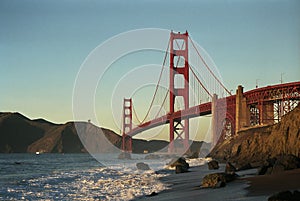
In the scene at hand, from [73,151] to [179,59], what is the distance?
392 feet

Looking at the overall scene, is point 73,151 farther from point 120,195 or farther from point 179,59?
point 120,195

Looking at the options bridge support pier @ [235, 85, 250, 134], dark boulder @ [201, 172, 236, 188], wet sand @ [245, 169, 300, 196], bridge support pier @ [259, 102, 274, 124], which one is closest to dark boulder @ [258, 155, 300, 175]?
wet sand @ [245, 169, 300, 196]

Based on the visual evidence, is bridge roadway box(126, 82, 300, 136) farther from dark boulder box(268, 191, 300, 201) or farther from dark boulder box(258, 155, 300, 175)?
dark boulder box(268, 191, 300, 201)

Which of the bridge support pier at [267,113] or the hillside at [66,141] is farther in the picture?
the hillside at [66,141]

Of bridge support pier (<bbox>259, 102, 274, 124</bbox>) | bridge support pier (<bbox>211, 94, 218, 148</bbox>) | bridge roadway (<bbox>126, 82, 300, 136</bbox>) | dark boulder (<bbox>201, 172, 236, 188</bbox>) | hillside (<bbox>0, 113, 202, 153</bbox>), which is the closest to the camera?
dark boulder (<bbox>201, 172, 236, 188</bbox>)

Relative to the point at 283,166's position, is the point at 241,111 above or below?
above

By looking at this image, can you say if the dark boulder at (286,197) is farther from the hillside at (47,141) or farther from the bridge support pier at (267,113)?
the hillside at (47,141)

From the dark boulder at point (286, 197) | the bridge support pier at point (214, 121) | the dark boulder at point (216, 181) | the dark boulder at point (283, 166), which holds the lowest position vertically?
the dark boulder at point (216, 181)

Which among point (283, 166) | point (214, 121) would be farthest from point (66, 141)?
point (283, 166)

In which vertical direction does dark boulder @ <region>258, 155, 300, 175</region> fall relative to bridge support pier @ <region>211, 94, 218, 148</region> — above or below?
below

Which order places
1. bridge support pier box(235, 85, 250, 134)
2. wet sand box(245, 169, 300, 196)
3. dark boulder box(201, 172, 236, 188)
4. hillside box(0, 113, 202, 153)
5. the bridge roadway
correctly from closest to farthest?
wet sand box(245, 169, 300, 196) → dark boulder box(201, 172, 236, 188) → the bridge roadway → bridge support pier box(235, 85, 250, 134) → hillside box(0, 113, 202, 153)

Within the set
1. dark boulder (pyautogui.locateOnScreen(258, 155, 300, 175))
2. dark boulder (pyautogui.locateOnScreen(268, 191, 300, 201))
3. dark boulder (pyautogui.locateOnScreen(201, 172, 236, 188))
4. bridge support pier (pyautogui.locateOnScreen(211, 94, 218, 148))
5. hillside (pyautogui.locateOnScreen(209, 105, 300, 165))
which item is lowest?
dark boulder (pyautogui.locateOnScreen(201, 172, 236, 188))

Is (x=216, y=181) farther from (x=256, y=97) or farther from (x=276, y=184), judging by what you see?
(x=256, y=97)

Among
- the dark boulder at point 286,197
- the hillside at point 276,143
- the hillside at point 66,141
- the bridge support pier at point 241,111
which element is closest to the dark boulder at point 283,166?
the hillside at point 276,143
